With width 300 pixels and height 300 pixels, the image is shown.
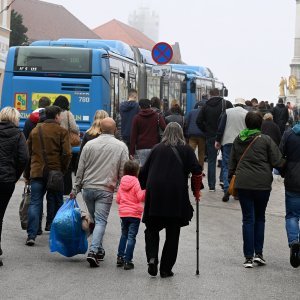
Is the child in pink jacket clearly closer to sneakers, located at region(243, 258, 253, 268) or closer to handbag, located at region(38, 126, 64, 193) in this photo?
sneakers, located at region(243, 258, 253, 268)

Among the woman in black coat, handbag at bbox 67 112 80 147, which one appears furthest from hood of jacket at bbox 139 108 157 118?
the woman in black coat

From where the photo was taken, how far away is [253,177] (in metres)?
11.5

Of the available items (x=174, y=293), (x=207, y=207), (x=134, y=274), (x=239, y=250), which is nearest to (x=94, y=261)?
(x=134, y=274)

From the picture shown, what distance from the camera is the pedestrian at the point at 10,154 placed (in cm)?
1109

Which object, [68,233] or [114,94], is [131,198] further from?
[114,94]

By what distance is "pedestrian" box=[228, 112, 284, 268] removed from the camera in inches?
451

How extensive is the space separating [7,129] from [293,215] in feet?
10.7

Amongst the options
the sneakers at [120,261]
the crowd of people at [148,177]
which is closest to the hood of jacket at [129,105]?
the crowd of people at [148,177]

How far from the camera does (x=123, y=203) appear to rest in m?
11.0

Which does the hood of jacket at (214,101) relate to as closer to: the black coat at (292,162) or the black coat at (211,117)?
the black coat at (211,117)

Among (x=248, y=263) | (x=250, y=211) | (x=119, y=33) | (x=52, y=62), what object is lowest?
(x=248, y=263)

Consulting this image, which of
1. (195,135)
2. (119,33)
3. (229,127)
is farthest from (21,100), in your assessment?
(119,33)

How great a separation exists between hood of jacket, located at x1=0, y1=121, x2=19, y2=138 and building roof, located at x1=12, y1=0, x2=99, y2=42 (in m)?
106

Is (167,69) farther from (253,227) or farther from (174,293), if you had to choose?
(174,293)
